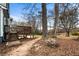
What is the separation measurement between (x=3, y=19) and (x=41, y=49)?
664 mm

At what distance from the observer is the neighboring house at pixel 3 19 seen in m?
6.80

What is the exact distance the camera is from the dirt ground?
6777mm

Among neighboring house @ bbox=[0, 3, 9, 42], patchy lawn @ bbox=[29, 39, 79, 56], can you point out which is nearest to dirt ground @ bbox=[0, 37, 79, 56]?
patchy lawn @ bbox=[29, 39, 79, 56]

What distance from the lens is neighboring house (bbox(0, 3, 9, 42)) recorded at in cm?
680

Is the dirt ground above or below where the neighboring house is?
below

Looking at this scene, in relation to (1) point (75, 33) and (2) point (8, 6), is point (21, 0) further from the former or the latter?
(1) point (75, 33)

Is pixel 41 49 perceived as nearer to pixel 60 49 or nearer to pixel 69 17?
pixel 60 49

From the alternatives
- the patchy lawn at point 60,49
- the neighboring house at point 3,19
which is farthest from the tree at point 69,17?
the neighboring house at point 3,19

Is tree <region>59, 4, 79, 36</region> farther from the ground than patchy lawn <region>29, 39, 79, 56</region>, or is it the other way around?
tree <region>59, 4, 79, 36</region>

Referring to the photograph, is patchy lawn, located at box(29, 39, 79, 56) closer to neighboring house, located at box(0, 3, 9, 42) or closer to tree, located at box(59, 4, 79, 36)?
tree, located at box(59, 4, 79, 36)

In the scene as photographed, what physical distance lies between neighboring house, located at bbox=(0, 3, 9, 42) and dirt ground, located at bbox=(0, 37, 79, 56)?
0.14 meters

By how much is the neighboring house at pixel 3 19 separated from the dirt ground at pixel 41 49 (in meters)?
0.14

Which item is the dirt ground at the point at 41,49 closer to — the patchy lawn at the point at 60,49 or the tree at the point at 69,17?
the patchy lawn at the point at 60,49

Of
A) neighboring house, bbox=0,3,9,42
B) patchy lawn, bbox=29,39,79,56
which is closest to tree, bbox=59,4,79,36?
patchy lawn, bbox=29,39,79,56
